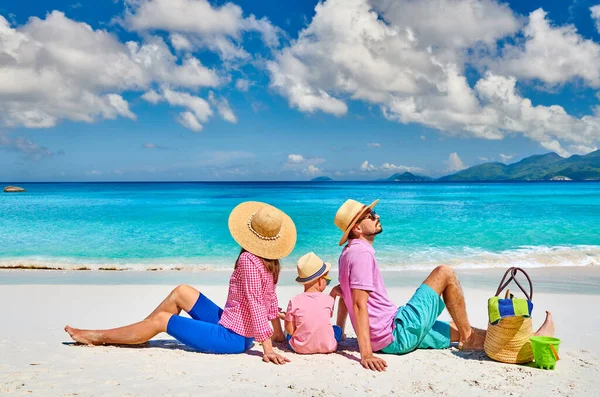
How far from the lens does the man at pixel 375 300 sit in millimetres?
3967

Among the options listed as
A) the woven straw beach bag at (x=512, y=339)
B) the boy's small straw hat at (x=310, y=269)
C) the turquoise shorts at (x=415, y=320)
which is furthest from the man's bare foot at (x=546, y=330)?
the boy's small straw hat at (x=310, y=269)

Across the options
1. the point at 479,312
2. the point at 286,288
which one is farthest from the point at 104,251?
the point at 479,312

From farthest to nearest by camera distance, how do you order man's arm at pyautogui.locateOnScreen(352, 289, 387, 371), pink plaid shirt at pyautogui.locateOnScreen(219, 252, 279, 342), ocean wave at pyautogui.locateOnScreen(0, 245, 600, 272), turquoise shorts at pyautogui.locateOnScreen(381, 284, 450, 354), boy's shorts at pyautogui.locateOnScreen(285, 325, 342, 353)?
ocean wave at pyautogui.locateOnScreen(0, 245, 600, 272), boy's shorts at pyautogui.locateOnScreen(285, 325, 342, 353), turquoise shorts at pyautogui.locateOnScreen(381, 284, 450, 354), pink plaid shirt at pyautogui.locateOnScreen(219, 252, 279, 342), man's arm at pyautogui.locateOnScreen(352, 289, 387, 371)

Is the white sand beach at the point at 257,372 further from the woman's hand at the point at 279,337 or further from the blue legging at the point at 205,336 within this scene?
the woman's hand at the point at 279,337

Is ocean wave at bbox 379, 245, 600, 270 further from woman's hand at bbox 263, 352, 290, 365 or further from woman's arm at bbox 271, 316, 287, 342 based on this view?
woman's hand at bbox 263, 352, 290, 365

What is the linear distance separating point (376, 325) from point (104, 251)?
1257cm

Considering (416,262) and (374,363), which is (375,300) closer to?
(374,363)

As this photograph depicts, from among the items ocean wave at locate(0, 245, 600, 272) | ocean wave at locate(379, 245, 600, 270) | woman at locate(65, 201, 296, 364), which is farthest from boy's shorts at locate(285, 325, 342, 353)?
ocean wave at locate(379, 245, 600, 270)

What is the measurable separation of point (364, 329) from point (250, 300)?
3.32 ft

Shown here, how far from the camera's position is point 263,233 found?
4117 mm

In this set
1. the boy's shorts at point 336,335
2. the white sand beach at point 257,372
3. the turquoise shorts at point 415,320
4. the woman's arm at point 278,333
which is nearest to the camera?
the white sand beach at point 257,372

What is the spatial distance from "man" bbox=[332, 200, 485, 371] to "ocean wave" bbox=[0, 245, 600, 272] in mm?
6485

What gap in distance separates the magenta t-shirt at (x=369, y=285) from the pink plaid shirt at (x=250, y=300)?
69 centimetres

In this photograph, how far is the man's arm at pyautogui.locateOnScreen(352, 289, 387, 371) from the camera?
3.94 meters
